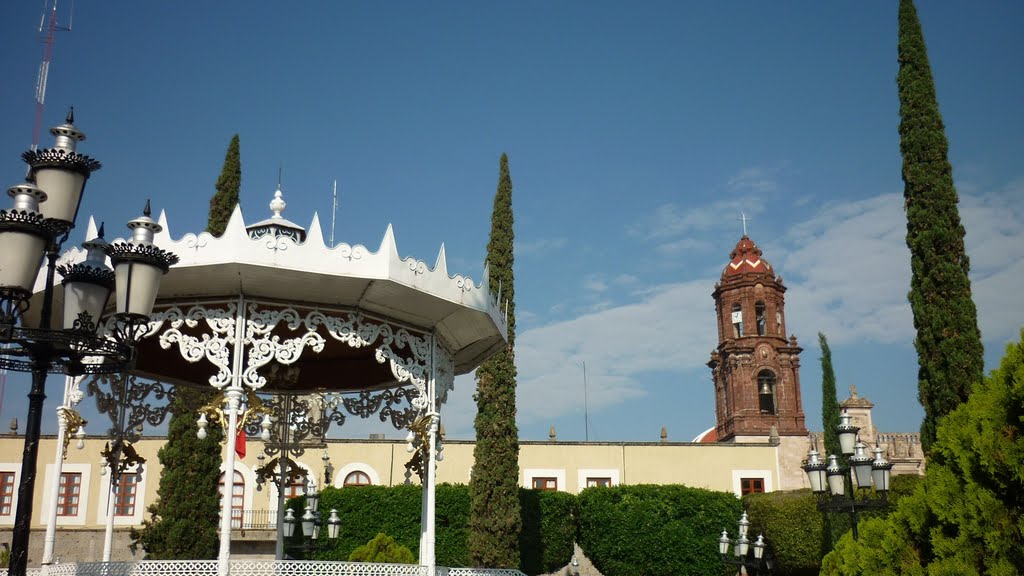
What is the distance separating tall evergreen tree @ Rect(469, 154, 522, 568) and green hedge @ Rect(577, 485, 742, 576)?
15.8 ft

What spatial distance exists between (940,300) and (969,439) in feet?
45.6

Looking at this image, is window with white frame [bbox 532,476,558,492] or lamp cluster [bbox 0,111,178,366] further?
window with white frame [bbox 532,476,558,492]

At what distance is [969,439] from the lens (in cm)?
608

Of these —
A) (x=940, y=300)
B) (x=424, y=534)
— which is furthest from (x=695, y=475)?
(x=424, y=534)

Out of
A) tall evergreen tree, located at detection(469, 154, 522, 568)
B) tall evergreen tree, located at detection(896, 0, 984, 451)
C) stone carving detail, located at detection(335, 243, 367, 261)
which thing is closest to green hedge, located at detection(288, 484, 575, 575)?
tall evergreen tree, located at detection(469, 154, 522, 568)

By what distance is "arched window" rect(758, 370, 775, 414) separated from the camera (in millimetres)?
41250

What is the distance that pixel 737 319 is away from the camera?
42.4 m

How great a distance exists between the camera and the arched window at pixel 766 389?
41250 millimetres

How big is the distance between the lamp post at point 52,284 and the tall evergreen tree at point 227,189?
16792 mm

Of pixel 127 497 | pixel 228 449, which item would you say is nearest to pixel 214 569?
pixel 228 449

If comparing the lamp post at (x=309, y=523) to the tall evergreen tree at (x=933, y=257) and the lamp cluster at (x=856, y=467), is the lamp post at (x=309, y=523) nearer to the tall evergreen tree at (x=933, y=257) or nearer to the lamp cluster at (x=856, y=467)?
the lamp cluster at (x=856, y=467)

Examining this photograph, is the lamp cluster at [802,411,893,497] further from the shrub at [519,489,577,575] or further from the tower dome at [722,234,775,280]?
the tower dome at [722,234,775,280]

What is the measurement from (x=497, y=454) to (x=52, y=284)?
20153mm

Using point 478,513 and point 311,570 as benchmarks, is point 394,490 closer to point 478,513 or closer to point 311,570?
point 478,513
